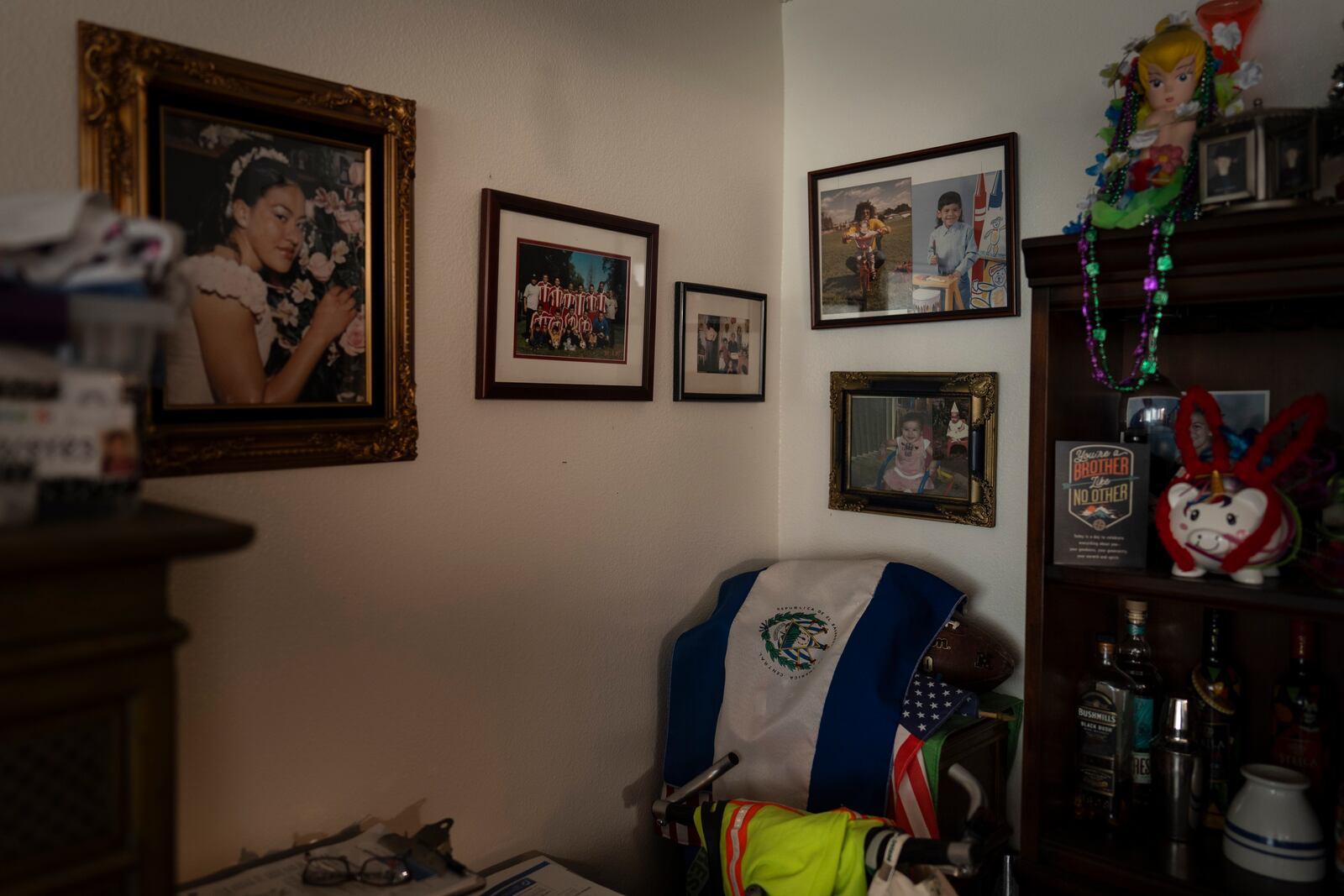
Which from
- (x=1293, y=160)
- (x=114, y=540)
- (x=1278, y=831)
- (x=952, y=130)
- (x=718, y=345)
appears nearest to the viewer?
(x=114, y=540)

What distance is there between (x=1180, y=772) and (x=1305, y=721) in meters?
0.24

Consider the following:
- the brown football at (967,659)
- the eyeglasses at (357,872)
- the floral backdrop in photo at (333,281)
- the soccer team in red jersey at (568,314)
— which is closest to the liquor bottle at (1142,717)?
the brown football at (967,659)

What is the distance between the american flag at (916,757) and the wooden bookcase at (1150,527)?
0.19 metres

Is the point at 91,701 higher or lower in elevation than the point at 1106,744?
higher

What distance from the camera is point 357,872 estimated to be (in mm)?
1528

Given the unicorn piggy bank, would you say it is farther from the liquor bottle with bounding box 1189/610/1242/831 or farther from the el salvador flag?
the el salvador flag

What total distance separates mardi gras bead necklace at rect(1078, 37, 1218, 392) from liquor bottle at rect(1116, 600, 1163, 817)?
45 centimetres

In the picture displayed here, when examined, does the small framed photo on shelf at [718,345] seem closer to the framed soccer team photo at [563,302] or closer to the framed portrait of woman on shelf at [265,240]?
the framed soccer team photo at [563,302]

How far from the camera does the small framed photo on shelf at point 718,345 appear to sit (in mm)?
2363

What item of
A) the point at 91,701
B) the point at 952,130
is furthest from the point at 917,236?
the point at 91,701

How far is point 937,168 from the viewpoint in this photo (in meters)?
2.32

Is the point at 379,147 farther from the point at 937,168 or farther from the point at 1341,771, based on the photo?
the point at 1341,771

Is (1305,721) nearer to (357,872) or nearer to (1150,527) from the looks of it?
(1150,527)

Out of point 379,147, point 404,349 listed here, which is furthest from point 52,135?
point 404,349
